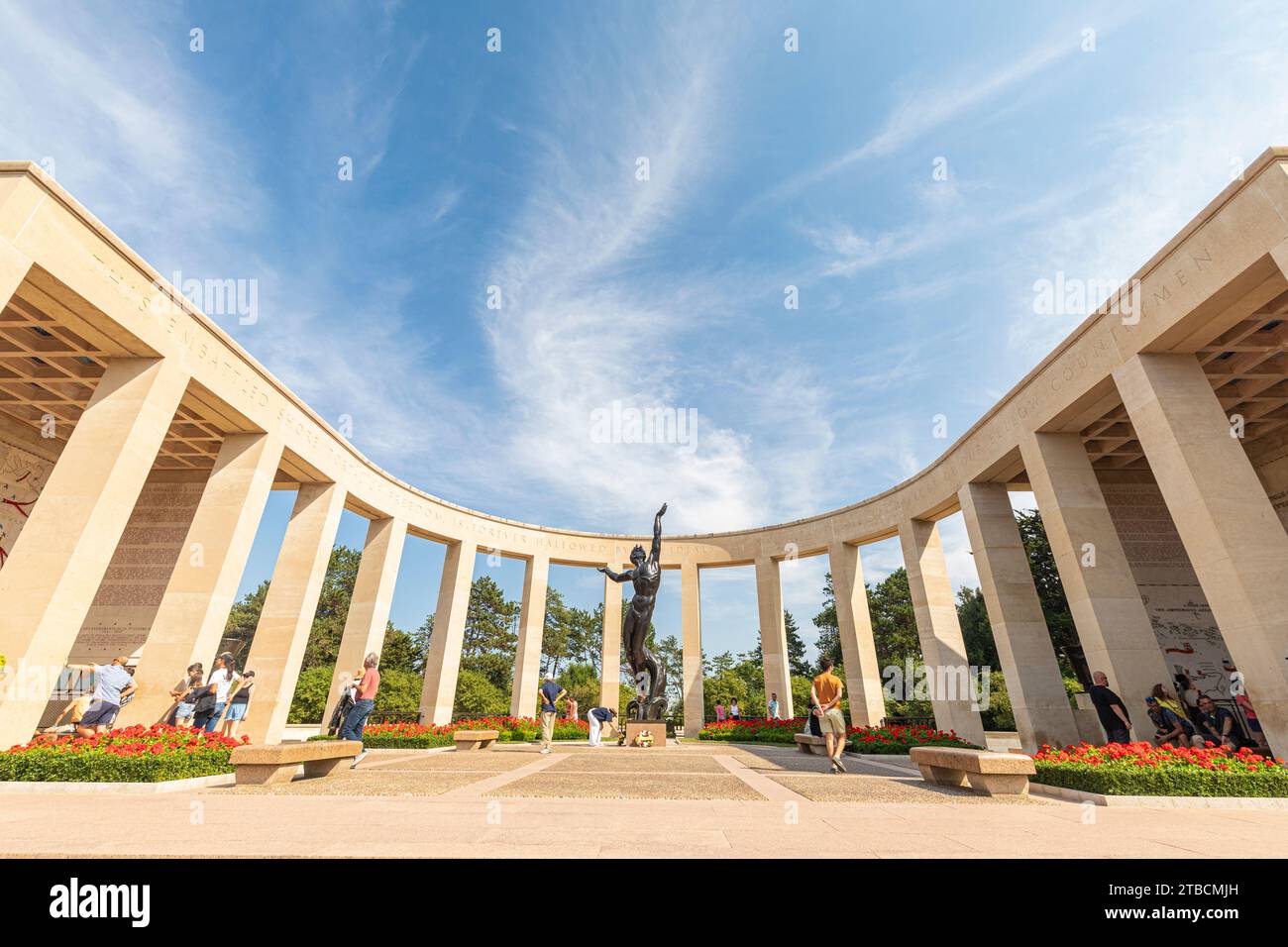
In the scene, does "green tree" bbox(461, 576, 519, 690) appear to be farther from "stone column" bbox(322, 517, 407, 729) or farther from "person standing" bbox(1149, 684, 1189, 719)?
"person standing" bbox(1149, 684, 1189, 719)

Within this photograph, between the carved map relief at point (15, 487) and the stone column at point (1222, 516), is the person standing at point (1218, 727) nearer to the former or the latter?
the stone column at point (1222, 516)

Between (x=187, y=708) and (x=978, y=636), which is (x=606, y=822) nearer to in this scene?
(x=187, y=708)

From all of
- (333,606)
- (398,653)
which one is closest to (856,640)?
(398,653)

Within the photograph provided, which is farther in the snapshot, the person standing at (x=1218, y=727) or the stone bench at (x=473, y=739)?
the stone bench at (x=473, y=739)

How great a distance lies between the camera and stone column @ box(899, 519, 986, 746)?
60.8 ft

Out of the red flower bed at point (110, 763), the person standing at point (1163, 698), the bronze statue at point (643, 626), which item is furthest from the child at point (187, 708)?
the person standing at point (1163, 698)

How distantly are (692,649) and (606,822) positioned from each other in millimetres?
22164

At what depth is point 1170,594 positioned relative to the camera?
16.8m

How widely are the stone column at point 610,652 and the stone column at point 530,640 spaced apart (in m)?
3.01

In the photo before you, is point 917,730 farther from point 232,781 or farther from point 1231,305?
point 232,781

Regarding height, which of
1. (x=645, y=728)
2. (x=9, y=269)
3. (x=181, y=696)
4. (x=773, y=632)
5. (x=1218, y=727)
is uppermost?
(x=9, y=269)

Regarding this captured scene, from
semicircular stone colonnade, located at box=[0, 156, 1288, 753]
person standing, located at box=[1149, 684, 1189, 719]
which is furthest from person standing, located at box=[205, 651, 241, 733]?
person standing, located at box=[1149, 684, 1189, 719]

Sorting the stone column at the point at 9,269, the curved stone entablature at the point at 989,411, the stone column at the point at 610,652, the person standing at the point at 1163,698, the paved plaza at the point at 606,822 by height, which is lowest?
the paved plaza at the point at 606,822

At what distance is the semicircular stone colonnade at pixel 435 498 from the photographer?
10.3 m
